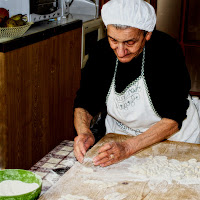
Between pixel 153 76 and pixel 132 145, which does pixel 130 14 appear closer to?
pixel 153 76

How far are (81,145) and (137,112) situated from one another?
40 centimetres

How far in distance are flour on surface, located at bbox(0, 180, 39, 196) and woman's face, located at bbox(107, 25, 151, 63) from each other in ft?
2.24

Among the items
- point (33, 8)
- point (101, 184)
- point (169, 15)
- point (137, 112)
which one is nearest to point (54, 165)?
point (101, 184)

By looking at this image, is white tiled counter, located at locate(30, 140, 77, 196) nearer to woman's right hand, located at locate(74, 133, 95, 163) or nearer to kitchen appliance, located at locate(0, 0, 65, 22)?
woman's right hand, located at locate(74, 133, 95, 163)

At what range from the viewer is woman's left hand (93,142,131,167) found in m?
1.57

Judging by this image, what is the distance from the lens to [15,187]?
1350 mm

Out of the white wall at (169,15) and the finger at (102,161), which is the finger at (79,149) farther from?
the white wall at (169,15)

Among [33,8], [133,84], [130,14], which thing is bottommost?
[133,84]

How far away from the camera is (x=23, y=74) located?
8.01ft

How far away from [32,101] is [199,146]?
4.21 feet

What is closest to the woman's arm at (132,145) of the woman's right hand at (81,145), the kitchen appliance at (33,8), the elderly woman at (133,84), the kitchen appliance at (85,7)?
the elderly woman at (133,84)

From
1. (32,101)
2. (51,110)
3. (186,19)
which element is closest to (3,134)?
(32,101)

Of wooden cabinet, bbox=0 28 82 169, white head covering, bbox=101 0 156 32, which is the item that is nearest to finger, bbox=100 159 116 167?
white head covering, bbox=101 0 156 32

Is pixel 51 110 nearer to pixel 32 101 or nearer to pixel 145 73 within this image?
pixel 32 101
